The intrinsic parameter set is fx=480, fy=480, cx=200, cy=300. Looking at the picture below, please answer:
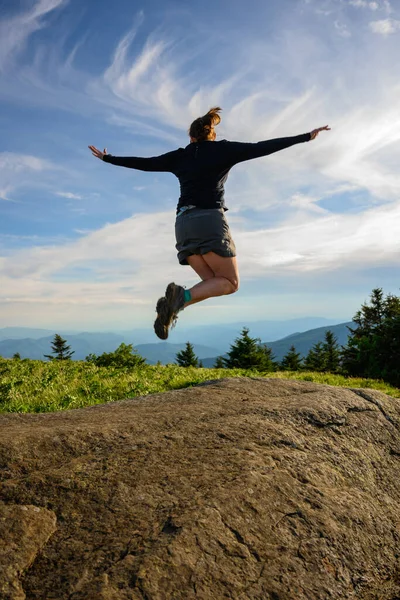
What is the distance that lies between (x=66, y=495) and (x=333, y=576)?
2.20 meters

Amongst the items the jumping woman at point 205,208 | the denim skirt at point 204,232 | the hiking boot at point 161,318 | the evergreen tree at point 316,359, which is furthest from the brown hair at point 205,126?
the evergreen tree at point 316,359

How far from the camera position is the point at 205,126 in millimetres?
7141

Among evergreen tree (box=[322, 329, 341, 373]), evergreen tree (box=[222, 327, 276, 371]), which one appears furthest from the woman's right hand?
evergreen tree (box=[322, 329, 341, 373])

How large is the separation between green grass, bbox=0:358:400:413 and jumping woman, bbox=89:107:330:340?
13.7ft

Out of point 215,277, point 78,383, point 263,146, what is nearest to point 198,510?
point 215,277

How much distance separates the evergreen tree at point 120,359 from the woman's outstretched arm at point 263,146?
1136cm

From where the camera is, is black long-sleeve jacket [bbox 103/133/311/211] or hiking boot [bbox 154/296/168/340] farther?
hiking boot [bbox 154/296/168/340]

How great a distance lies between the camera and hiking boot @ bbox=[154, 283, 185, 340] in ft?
22.9

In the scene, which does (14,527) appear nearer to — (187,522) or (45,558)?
(45,558)

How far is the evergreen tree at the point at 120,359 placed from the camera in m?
17.4

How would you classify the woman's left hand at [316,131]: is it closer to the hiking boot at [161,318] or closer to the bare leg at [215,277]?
the bare leg at [215,277]

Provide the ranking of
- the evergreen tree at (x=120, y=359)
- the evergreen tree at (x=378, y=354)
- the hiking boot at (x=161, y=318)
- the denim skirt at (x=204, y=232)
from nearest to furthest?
the denim skirt at (x=204, y=232) → the hiking boot at (x=161, y=318) → the evergreen tree at (x=120, y=359) → the evergreen tree at (x=378, y=354)

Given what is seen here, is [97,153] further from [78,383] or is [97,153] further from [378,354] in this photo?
[378,354]

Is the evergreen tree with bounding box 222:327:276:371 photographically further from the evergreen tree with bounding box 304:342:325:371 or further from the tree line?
the evergreen tree with bounding box 304:342:325:371
